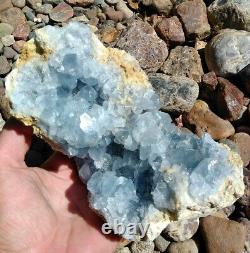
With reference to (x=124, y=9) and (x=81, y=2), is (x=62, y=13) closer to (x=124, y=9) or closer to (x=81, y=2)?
(x=81, y=2)

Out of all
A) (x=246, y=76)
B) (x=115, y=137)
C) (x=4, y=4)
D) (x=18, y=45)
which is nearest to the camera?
(x=115, y=137)

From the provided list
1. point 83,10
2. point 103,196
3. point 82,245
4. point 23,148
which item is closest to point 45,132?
point 23,148

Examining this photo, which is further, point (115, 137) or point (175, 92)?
point (175, 92)

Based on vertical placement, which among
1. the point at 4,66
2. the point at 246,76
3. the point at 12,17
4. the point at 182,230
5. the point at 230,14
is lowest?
the point at 182,230

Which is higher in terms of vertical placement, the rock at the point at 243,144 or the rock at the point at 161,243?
the rock at the point at 243,144

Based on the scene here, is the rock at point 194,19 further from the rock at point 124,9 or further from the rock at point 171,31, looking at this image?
the rock at point 124,9

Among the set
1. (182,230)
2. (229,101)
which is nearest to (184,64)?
(229,101)

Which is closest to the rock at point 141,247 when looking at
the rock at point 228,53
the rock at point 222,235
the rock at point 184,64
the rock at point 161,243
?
the rock at point 161,243
